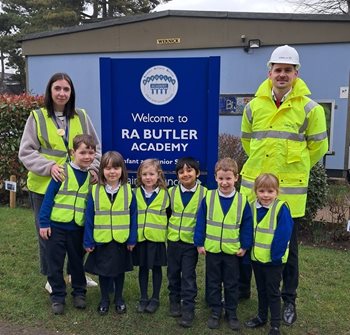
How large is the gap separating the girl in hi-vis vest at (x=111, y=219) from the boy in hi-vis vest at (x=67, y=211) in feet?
0.37

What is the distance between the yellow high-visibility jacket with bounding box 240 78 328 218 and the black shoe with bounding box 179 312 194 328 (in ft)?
3.46

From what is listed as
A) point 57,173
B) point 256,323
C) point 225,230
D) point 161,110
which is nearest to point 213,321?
point 256,323

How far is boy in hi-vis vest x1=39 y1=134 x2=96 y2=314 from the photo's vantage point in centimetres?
358

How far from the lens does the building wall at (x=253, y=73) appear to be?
1008cm

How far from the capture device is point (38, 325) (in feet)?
11.8

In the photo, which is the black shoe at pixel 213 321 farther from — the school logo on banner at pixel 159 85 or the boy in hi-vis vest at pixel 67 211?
the school logo on banner at pixel 159 85

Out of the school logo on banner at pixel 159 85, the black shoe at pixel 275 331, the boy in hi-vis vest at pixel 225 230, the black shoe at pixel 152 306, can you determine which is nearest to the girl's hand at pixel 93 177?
the school logo on banner at pixel 159 85

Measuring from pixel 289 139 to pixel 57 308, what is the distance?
7.75 ft

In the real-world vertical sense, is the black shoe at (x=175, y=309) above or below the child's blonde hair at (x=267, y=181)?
below

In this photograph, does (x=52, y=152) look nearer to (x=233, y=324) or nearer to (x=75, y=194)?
(x=75, y=194)

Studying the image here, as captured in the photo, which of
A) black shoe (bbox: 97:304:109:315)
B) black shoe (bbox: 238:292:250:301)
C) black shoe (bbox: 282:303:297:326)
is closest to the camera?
black shoe (bbox: 282:303:297:326)

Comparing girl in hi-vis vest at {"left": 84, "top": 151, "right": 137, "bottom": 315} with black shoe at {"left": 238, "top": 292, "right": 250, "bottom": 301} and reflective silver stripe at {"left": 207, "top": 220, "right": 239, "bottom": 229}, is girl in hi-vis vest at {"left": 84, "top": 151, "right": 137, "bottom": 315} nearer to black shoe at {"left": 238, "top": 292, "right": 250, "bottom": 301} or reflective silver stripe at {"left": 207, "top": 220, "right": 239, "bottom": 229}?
reflective silver stripe at {"left": 207, "top": 220, "right": 239, "bottom": 229}

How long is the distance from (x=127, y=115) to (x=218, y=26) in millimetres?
7713

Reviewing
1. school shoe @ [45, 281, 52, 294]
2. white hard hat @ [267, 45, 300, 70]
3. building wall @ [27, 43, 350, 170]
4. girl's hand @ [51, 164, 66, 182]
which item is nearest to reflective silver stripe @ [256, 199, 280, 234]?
white hard hat @ [267, 45, 300, 70]
